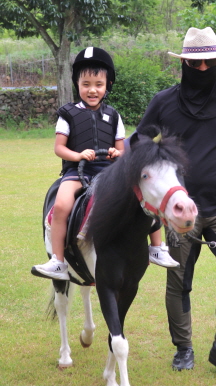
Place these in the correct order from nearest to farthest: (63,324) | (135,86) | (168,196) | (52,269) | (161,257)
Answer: (168,196), (161,257), (52,269), (63,324), (135,86)

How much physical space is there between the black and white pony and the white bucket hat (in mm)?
801

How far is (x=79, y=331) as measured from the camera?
15.3ft

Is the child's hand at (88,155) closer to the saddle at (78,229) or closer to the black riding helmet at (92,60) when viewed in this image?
the saddle at (78,229)

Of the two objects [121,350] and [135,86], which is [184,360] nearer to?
[121,350]

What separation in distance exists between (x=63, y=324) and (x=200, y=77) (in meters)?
2.17

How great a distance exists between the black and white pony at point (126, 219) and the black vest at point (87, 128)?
66cm

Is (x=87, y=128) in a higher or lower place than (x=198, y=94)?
lower

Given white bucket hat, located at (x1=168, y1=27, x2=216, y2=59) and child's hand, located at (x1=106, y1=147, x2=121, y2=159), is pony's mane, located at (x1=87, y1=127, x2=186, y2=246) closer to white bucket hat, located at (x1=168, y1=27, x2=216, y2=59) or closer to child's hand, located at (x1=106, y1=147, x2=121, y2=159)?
child's hand, located at (x1=106, y1=147, x2=121, y2=159)

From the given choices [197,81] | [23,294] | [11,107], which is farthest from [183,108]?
[11,107]

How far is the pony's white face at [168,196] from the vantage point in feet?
7.68

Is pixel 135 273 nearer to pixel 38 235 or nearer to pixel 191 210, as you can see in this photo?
pixel 191 210

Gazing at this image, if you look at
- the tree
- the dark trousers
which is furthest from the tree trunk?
the dark trousers

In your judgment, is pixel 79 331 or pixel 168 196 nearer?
pixel 168 196

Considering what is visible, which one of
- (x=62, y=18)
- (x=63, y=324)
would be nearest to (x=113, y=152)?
(x=63, y=324)
